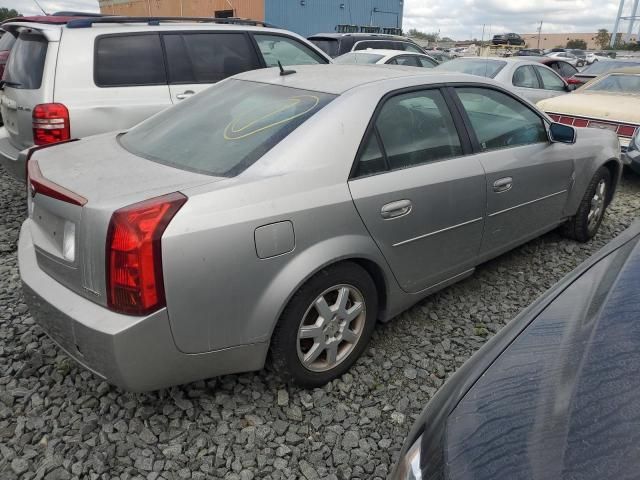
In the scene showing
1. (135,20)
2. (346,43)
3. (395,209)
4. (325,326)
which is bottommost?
(325,326)

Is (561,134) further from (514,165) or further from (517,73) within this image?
(517,73)

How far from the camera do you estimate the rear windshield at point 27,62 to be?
418 cm

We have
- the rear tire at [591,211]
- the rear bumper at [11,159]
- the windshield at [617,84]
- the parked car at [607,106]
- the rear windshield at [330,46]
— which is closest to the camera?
the rear bumper at [11,159]

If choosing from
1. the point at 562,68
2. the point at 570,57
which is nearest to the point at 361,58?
the point at 562,68

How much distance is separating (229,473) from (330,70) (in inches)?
90.3

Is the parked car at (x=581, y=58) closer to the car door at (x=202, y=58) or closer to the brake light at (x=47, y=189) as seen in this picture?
the car door at (x=202, y=58)

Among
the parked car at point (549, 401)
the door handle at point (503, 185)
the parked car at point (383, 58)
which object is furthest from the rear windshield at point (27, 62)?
the parked car at point (383, 58)

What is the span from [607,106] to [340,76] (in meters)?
5.10

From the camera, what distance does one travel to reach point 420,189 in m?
2.71

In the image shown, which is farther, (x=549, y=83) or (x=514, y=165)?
(x=549, y=83)

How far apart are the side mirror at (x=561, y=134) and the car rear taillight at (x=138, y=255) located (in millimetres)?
2915

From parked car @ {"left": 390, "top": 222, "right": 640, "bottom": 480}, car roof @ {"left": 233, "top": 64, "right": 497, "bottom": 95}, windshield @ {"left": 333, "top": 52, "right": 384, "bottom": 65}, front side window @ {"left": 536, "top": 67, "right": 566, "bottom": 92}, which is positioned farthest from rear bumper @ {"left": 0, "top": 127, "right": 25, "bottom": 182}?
front side window @ {"left": 536, "top": 67, "right": 566, "bottom": 92}

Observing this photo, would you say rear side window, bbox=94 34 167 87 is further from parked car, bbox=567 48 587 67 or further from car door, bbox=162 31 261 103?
parked car, bbox=567 48 587 67

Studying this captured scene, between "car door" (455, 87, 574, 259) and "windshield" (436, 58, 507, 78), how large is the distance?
4762mm
